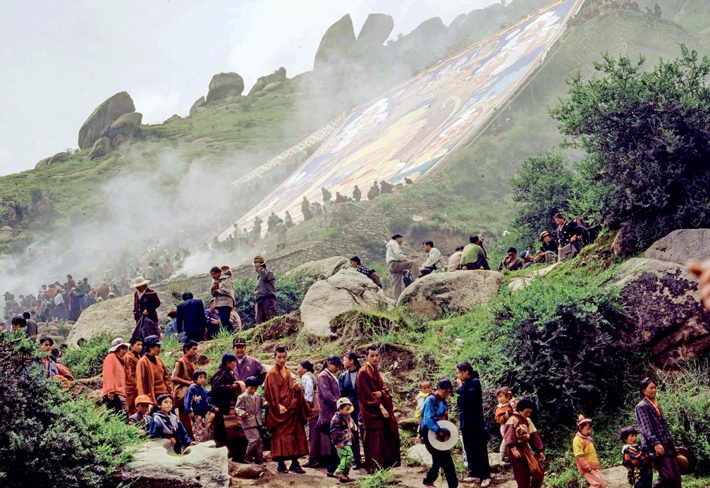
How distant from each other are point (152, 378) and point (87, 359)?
24.5ft

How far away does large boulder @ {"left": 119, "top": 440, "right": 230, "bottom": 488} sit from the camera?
8.19m

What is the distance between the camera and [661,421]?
8258 mm

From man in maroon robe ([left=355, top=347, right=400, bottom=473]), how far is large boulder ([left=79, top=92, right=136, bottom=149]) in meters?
59.6

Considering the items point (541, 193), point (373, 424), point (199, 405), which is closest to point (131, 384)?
point (199, 405)

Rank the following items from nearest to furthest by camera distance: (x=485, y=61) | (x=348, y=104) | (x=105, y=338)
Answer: (x=105, y=338)
(x=485, y=61)
(x=348, y=104)

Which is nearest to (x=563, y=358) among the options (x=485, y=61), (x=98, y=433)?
(x=98, y=433)

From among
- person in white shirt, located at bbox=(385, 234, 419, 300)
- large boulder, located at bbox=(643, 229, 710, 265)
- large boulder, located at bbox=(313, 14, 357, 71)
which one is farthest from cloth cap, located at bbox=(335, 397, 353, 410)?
large boulder, located at bbox=(313, 14, 357, 71)

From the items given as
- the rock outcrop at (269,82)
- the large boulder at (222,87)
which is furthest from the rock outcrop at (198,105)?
the rock outcrop at (269,82)

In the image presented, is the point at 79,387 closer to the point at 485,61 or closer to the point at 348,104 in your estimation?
the point at 485,61

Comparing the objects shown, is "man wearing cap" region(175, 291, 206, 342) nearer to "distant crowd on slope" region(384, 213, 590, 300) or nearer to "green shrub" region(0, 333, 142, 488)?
"distant crowd on slope" region(384, 213, 590, 300)

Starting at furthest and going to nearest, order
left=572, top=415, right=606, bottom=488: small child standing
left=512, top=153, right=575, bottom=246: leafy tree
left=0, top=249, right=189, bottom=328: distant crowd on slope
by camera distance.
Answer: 1. left=0, top=249, right=189, bottom=328: distant crowd on slope
2. left=512, top=153, right=575, bottom=246: leafy tree
3. left=572, top=415, right=606, bottom=488: small child standing

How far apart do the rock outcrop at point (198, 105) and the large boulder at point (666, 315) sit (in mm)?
66904

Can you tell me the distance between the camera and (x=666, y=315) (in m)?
11.1

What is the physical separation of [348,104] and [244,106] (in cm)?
1432
